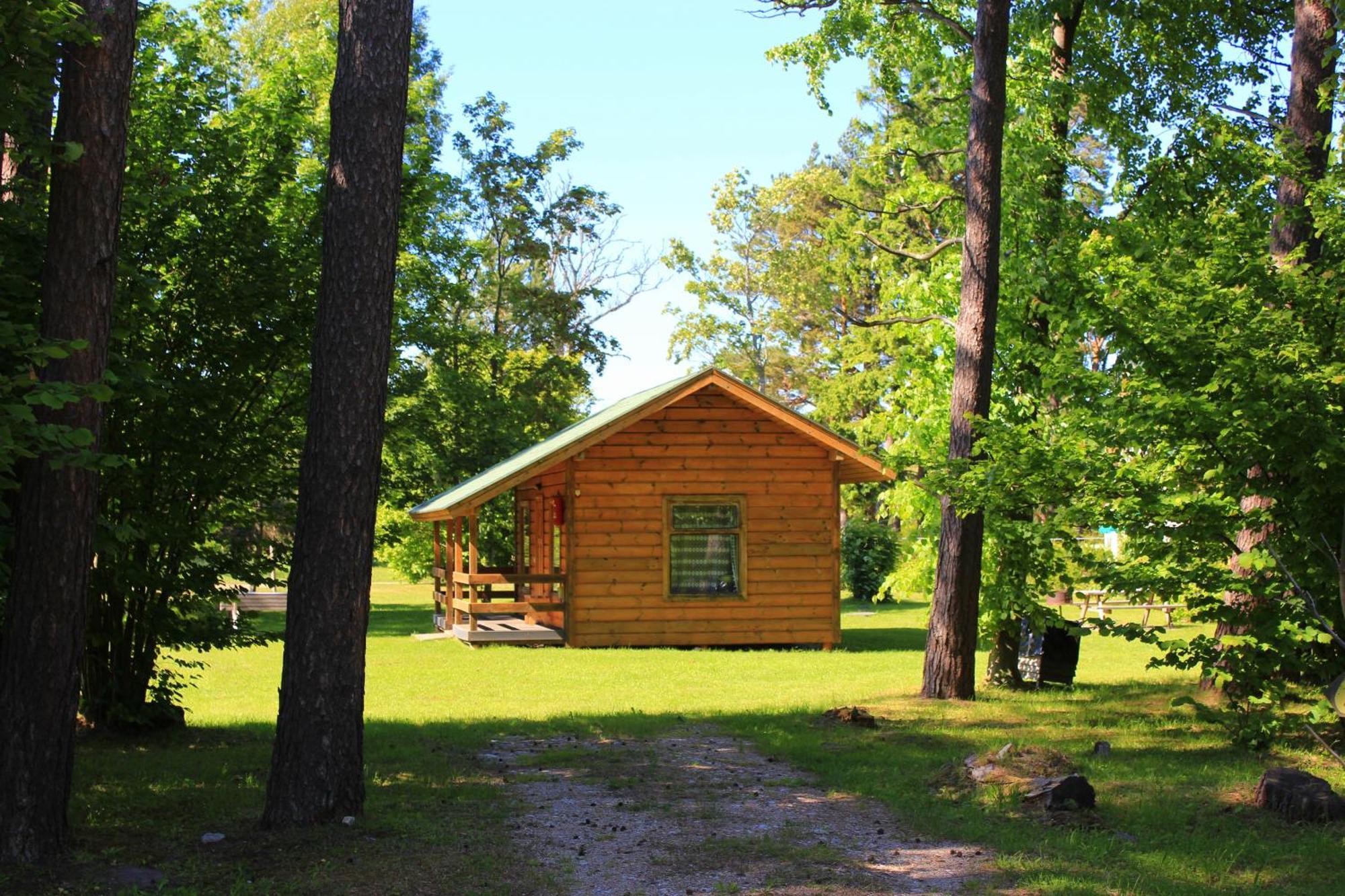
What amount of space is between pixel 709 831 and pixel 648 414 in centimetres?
1406

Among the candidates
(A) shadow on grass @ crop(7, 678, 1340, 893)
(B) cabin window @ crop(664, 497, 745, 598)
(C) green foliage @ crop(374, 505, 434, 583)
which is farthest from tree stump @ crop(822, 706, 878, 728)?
(C) green foliage @ crop(374, 505, 434, 583)

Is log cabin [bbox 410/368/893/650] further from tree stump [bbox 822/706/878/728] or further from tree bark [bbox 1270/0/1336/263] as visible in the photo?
tree bark [bbox 1270/0/1336/263]

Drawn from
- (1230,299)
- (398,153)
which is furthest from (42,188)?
(1230,299)

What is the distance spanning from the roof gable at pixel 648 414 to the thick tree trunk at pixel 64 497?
13.2 metres

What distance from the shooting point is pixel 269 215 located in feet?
36.0

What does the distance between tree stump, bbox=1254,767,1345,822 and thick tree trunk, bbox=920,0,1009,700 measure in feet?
16.6

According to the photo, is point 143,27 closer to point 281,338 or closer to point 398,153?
point 281,338

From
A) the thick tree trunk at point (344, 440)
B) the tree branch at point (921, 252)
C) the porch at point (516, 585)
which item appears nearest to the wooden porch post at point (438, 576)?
the porch at point (516, 585)

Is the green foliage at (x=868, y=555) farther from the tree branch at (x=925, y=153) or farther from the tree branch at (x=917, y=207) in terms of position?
the tree branch at (x=925, y=153)

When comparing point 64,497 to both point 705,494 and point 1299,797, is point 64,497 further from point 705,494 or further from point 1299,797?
point 705,494

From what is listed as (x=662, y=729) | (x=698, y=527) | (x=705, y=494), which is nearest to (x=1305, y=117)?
(x=662, y=729)

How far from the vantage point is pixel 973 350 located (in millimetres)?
12516

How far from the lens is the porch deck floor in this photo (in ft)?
70.7

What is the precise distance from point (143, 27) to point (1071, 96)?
10.1 metres
